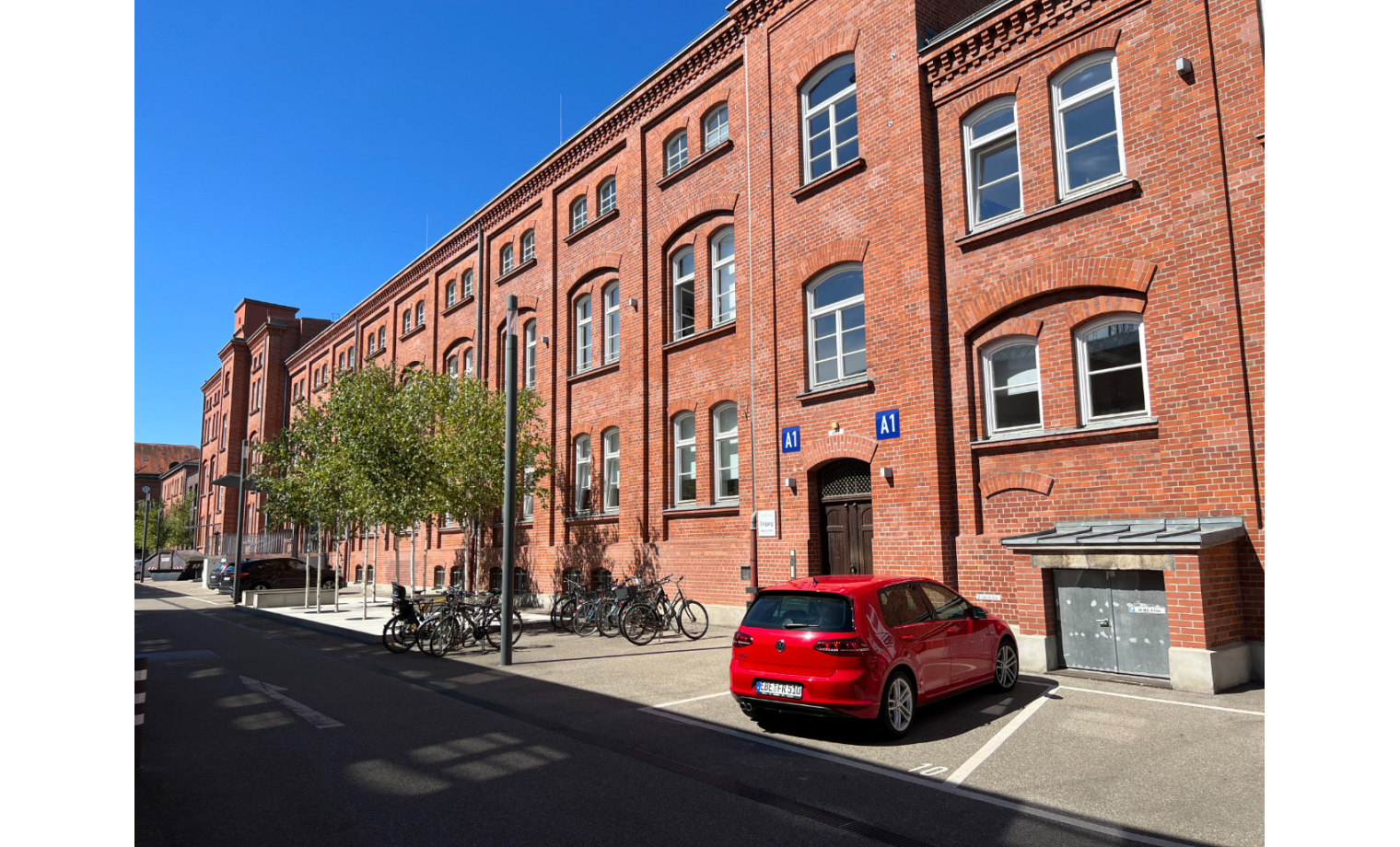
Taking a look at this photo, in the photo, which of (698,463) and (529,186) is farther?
(529,186)

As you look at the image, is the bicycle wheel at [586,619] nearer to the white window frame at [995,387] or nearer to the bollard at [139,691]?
the white window frame at [995,387]

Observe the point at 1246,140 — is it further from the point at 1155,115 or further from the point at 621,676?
the point at 621,676

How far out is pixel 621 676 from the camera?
11.8 meters

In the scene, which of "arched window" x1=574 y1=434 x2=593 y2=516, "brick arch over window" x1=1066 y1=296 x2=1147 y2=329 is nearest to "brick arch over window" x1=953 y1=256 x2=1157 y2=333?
"brick arch over window" x1=1066 y1=296 x2=1147 y2=329

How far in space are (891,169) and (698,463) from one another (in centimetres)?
738

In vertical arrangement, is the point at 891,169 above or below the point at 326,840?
above

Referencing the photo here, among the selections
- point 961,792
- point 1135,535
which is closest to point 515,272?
point 1135,535

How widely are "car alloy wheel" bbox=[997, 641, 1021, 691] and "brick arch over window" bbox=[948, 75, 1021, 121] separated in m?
8.83

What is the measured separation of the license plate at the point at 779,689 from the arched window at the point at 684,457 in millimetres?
11005

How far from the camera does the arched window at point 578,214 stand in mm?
24391

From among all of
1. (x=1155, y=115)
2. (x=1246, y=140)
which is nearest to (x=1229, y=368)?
(x=1246, y=140)

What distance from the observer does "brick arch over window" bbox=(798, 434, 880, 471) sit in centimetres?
1477

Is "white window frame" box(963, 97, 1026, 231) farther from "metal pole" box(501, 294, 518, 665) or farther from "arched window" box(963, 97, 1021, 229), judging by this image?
"metal pole" box(501, 294, 518, 665)

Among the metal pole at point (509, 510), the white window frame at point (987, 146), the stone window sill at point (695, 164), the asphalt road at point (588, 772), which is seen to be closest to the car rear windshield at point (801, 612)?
the asphalt road at point (588, 772)
